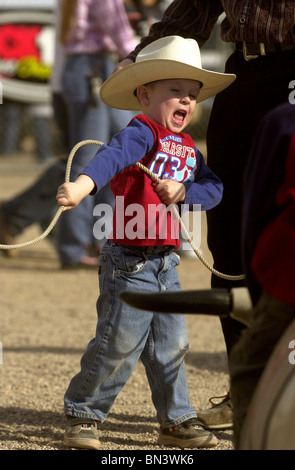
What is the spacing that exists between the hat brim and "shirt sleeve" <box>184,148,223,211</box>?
0.27m

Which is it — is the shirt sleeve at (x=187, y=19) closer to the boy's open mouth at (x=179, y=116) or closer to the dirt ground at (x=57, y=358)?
the boy's open mouth at (x=179, y=116)

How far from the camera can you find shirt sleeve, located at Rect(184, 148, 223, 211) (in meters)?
2.84

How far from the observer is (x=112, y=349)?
3.01 metres

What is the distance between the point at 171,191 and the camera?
2.81m

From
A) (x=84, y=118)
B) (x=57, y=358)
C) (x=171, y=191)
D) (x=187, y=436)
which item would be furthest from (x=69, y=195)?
(x=84, y=118)

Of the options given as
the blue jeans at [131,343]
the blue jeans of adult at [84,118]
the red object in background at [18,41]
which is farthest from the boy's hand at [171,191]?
the red object in background at [18,41]

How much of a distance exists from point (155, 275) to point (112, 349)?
280mm

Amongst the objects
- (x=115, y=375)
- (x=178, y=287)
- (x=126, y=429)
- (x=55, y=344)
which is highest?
(x=178, y=287)

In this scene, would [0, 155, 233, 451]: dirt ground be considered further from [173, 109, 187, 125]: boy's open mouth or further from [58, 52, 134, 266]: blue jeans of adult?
[173, 109, 187, 125]: boy's open mouth

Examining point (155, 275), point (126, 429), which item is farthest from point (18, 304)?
point (155, 275)

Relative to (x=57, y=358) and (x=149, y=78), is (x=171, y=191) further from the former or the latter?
(x=57, y=358)

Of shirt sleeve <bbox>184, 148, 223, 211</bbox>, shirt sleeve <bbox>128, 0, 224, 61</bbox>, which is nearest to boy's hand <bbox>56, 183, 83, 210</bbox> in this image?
shirt sleeve <bbox>184, 148, 223, 211</bbox>

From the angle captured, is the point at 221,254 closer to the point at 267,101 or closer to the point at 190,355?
the point at 267,101

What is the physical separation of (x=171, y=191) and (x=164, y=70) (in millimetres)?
393
